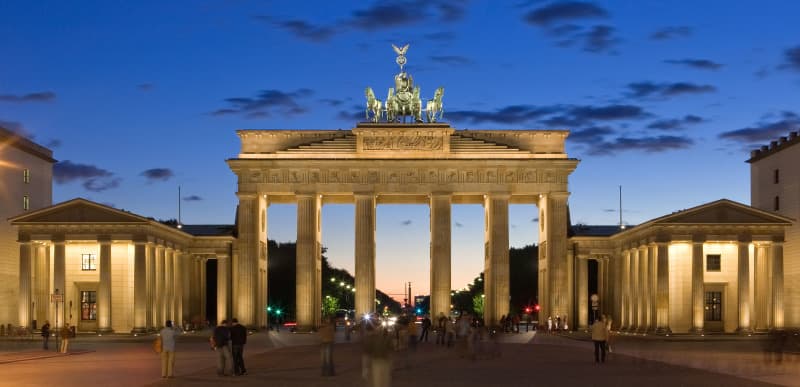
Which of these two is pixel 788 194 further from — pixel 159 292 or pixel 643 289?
pixel 159 292

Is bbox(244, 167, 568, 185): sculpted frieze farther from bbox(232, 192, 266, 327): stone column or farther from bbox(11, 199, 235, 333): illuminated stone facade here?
bbox(11, 199, 235, 333): illuminated stone facade

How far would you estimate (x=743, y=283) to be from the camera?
280ft

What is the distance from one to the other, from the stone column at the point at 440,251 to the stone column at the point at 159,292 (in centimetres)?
2280

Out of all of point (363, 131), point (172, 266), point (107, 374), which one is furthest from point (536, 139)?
point (107, 374)

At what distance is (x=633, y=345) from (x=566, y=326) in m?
29.1

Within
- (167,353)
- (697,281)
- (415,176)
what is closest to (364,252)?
(415,176)

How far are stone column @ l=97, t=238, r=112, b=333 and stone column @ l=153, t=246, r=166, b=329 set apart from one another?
5.26 m

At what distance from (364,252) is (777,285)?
33.8 m

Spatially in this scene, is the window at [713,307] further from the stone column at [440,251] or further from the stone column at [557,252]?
the stone column at [440,251]

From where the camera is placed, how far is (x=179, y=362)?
50219mm

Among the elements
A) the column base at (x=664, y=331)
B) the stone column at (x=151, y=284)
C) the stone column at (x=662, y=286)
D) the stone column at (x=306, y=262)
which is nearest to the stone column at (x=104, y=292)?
the stone column at (x=151, y=284)

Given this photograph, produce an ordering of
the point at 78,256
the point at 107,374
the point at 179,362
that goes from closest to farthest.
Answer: the point at 107,374, the point at 179,362, the point at 78,256

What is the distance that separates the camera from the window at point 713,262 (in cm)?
8962

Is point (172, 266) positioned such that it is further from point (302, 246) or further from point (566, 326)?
point (566, 326)
